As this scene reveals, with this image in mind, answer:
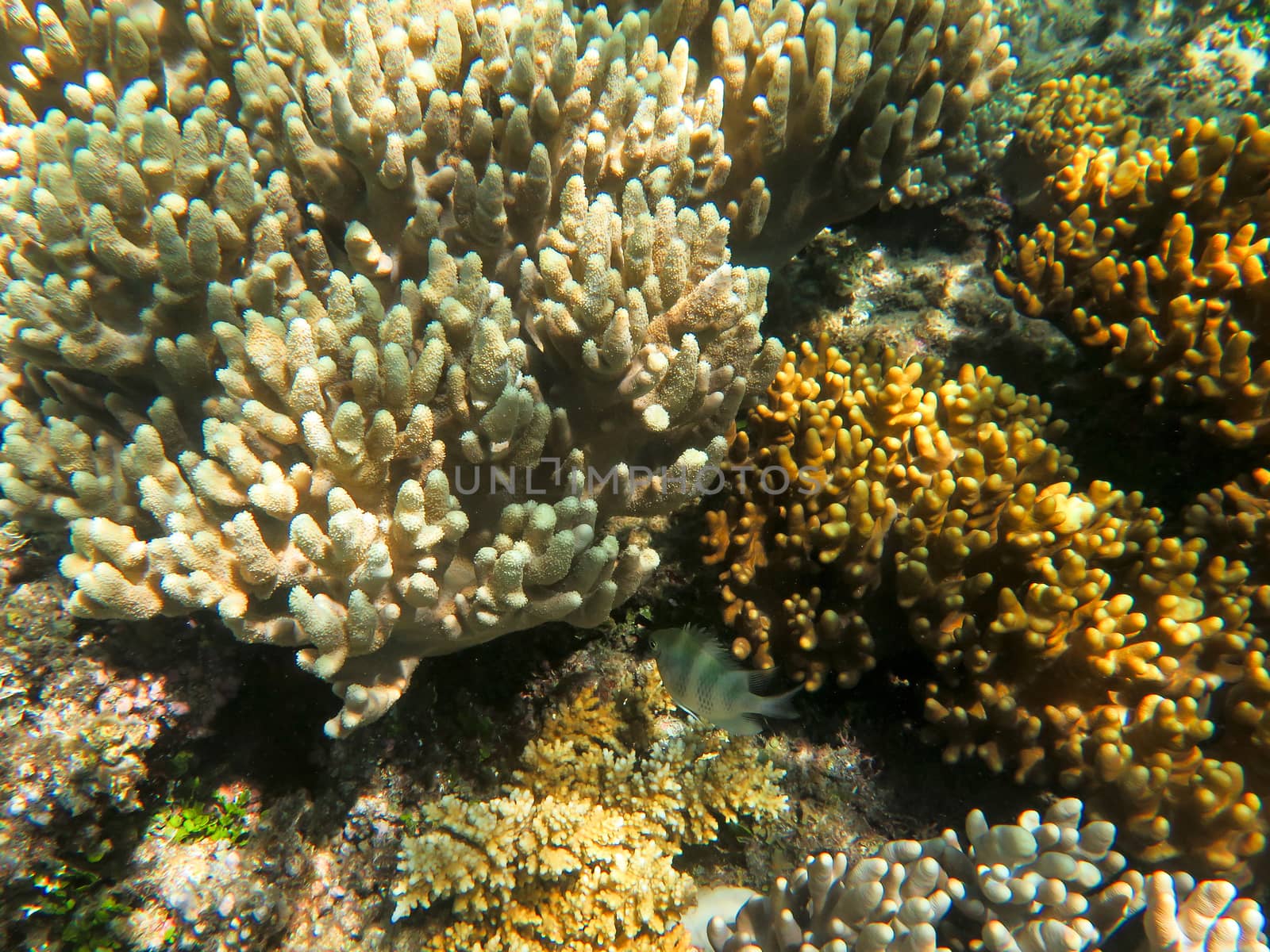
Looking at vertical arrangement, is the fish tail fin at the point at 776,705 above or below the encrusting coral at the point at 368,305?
below

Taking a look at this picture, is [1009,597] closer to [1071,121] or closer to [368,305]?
[368,305]

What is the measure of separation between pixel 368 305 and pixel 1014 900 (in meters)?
3.28

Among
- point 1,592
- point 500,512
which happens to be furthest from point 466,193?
point 1,592

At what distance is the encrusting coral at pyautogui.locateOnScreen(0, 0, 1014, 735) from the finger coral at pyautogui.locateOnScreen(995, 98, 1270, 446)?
1.60 m

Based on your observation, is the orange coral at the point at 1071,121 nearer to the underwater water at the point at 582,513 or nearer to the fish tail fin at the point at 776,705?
the underwater water at the point at 582,513

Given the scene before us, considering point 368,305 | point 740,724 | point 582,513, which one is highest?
point 368,305

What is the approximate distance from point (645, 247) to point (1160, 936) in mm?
3080

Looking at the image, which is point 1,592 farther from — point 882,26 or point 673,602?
point 882,26

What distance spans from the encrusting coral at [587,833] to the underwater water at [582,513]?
2 centimetres

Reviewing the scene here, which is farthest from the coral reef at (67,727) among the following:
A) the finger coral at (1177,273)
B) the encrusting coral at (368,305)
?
the finger coral at (1177,273)

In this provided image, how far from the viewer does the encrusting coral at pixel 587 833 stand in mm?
2797

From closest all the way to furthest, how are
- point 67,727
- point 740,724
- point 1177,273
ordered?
point 67,727, point 740,724, point 1177,273

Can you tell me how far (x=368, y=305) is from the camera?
93.7 inches

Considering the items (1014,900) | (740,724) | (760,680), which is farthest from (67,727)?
(1014,900)
